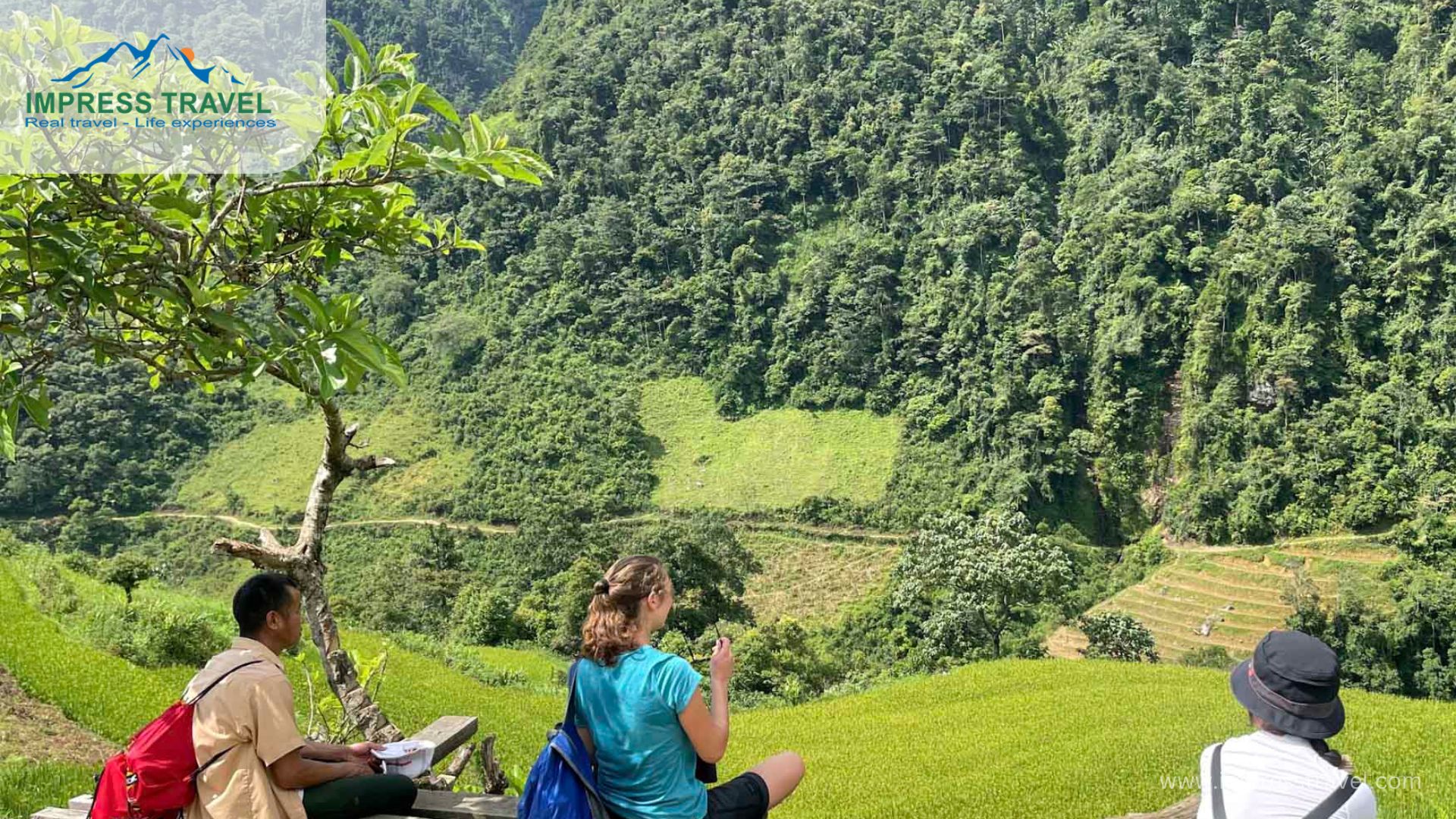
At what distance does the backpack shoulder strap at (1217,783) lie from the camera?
1.94 m

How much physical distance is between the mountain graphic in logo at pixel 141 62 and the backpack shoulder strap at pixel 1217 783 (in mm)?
2861

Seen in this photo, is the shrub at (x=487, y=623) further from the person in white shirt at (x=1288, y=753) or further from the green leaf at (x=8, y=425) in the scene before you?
the person in white shirt at (x=1288, y=753)

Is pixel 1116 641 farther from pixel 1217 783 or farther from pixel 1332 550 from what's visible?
pixel 1217 783

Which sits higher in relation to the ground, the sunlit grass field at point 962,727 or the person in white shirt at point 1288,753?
the person in white shirt at point 1288,753

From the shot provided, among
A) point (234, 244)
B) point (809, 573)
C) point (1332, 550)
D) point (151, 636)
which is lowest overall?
point (809, 573)

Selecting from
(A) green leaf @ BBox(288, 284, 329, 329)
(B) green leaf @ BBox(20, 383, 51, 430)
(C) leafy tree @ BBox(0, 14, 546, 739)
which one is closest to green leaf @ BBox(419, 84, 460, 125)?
(C) leafy tree @ BBox(0, 14, 546, 739)

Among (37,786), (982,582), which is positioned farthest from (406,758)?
(982,582)

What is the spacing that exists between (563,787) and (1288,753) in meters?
1.53

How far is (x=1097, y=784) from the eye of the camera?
261 inches

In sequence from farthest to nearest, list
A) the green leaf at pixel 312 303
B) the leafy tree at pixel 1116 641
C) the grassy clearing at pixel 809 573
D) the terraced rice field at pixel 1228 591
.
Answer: the grassy clearing at pixel 809 573
the terraced rice field at pixel 1228 591
the leafy tree at pixel 1116 641
the green leaf at pixel 312 303

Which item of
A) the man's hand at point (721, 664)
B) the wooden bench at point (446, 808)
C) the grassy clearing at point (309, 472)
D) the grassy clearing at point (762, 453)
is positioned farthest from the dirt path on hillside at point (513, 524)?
the man's hand at point (721, 664)

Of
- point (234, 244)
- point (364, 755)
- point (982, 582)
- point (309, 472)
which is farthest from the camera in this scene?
point (309, 472)

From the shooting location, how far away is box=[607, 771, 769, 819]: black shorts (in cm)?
262

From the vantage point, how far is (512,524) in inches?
1473
